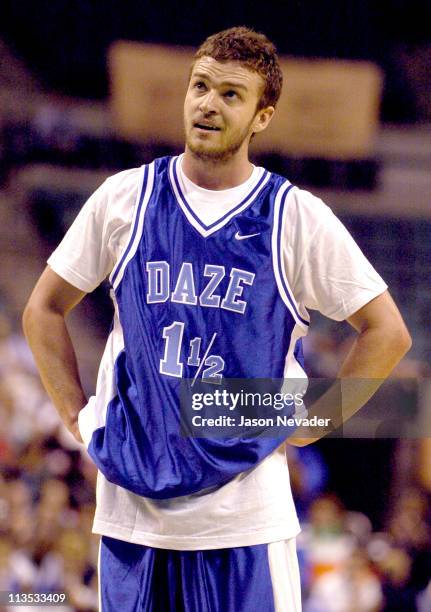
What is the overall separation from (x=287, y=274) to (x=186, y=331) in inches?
7.1

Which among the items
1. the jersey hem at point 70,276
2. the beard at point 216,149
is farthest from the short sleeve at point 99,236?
the beard at point 216,149

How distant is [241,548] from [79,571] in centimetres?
138

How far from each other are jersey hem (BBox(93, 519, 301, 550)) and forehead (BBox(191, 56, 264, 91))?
0.67 meters

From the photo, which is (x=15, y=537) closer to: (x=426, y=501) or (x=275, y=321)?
(x=426, y=501)

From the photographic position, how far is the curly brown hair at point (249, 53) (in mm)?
1560

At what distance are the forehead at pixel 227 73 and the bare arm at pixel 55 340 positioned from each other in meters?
0.39

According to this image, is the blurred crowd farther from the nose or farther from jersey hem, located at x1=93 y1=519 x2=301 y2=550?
the nose

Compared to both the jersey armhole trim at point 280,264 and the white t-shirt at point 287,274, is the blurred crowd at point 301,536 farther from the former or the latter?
the jersey armhole trim at point 280,264

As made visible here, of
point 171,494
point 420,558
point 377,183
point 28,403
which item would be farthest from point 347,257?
point 377,183

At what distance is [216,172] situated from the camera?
1596mm

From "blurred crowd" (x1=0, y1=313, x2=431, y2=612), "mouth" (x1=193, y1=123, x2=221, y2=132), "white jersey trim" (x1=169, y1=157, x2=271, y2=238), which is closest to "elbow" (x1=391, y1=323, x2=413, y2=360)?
"white jersey trim" (x1=169, y1=157, x2=271, y2=238)

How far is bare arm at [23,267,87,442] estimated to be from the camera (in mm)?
1635

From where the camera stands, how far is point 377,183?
416 cm

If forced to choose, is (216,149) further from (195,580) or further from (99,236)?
(195,580)
